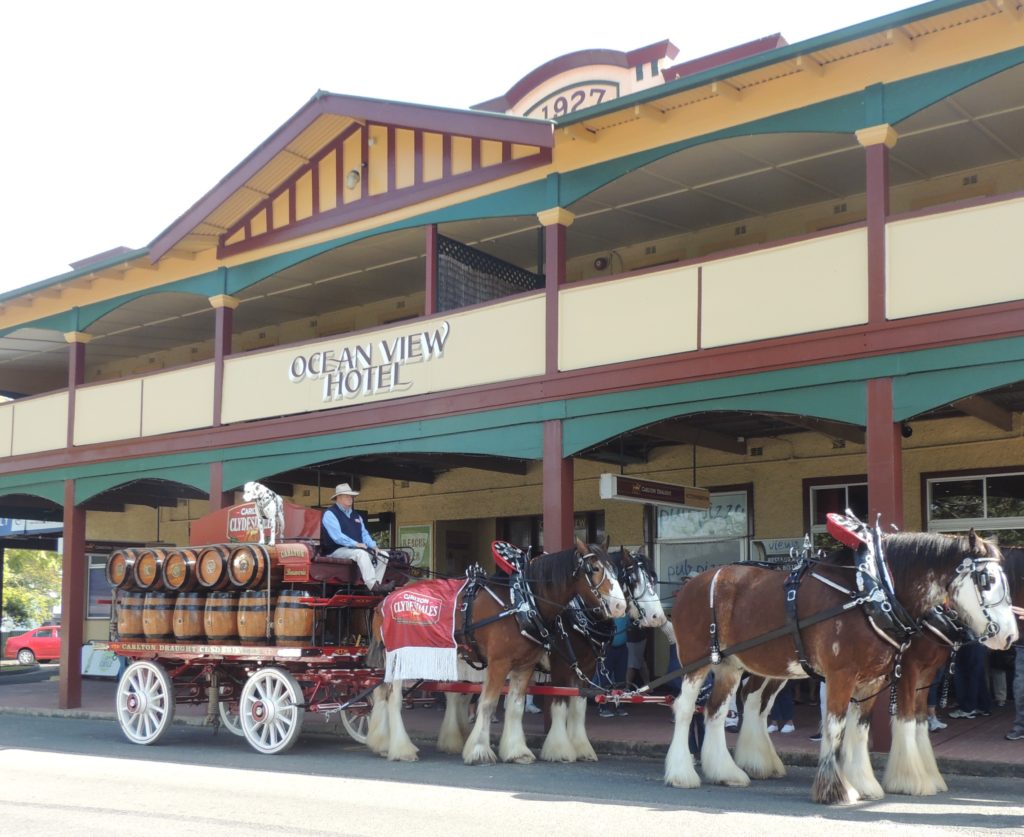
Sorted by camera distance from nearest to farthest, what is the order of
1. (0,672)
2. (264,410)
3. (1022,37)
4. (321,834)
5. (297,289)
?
(321,834), (1022,37), (264,410), (297,289), (0,672)

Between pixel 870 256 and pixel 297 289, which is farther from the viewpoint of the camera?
Result: pixel 297 289

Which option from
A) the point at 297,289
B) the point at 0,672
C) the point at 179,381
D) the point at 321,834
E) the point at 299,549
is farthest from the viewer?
the point at 0,672

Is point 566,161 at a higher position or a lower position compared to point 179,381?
higher

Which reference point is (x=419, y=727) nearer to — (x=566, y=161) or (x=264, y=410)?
(x=264, y=410)

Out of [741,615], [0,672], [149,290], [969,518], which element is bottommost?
[0,672]

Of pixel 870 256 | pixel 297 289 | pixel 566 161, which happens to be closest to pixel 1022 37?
pixel 870 256

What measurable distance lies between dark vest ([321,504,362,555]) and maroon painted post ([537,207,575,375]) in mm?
2802

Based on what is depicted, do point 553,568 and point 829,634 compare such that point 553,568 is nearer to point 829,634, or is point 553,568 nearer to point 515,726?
point 515,726

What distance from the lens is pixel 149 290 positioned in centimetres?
1936

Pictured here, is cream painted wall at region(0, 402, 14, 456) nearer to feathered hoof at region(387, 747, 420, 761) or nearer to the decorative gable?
the decorative gable

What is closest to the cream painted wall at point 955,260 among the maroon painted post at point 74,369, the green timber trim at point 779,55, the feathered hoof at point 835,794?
the green timber trim at point 779,55

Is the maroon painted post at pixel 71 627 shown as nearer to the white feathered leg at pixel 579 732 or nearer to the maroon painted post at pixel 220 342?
the maroon painted post at pixel 220 342

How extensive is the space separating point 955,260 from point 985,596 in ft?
12.5

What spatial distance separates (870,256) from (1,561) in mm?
25168
